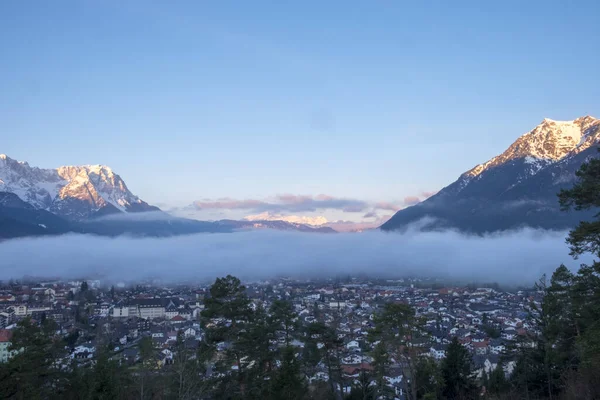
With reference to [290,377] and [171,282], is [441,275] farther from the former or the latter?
[290,377]

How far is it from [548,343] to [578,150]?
5711 inches

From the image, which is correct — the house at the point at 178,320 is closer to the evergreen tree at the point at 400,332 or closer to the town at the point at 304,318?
the town at the point at 304,318

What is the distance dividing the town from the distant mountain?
157 feet

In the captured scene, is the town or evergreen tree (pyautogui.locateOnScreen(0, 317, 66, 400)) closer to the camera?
evergreen tree (pyautogui.locateOnScreen(0, 317, 66, 400))

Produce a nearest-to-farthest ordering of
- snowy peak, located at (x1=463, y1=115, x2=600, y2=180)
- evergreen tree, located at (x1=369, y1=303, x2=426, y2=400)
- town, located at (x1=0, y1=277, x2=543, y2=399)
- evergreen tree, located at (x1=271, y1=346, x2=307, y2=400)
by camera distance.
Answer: evergreen tree, located at (x1=271, y1=346, x2=307, y2=400), evergreen tree, located at (x1=369, y1=303, x2=426, y2=400), town, located at (x1=0, y1=277, x2=543, y2=399), snowy peak, located at (x1=463, y1=115, x2=600, y2=180)

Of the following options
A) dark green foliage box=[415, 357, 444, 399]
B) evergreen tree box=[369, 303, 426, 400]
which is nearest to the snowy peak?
dark green foliage box=[415, 357, 444, 399]

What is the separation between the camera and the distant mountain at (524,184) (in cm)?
13562

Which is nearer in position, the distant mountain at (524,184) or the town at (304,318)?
the town at (304,318)

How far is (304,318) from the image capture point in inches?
2073

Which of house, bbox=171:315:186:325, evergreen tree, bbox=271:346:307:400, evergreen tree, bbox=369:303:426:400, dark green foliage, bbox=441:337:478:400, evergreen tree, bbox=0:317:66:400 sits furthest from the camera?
house, bbox=171:315:186:325

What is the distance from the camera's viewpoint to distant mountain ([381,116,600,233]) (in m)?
136

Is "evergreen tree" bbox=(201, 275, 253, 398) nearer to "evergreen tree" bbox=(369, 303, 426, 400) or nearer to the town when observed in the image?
the town

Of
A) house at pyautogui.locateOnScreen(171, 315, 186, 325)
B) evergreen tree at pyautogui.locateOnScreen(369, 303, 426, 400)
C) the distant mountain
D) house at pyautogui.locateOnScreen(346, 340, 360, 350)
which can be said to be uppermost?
the distant mountain

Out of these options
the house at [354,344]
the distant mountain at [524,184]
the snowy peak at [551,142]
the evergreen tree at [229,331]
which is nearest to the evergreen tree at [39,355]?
the evergreen tree at [229,331]
